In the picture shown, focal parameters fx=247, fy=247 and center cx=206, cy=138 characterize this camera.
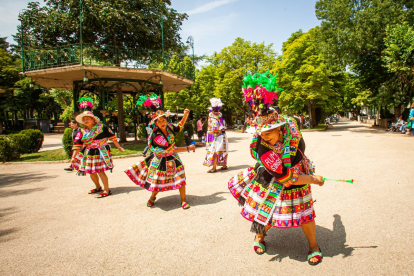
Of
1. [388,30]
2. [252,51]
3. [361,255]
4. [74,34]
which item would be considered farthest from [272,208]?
[252,51]

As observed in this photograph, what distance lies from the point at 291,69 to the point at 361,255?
2948cm

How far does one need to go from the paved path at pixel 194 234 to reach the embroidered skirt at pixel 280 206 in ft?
1.73

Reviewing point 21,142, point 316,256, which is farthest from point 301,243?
point 21,142

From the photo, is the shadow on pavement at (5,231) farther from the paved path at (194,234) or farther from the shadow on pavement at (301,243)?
the shadow on pavement at (301,243)

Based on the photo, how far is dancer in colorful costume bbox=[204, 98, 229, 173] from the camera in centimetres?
771

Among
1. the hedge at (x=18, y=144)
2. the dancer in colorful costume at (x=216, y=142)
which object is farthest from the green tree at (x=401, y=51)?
the hedge at (x=18, y=144)

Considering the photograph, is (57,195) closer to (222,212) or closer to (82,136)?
(82,136)

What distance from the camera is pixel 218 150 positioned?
305 inches

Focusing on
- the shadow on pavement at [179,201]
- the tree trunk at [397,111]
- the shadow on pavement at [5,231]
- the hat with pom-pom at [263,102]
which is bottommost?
the shadow on pavement at [5,231]

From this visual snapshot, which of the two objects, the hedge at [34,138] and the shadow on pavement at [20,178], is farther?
the hedge at [34,138]

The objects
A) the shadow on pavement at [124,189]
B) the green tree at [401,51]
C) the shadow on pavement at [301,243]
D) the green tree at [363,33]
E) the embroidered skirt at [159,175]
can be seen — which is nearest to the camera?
the shadow on pavement at [301,243]

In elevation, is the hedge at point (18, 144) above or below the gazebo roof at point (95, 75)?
below

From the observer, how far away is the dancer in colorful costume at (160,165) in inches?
185

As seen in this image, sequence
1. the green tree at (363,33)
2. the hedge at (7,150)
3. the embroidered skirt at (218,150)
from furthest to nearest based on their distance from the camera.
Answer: the green tree at (363,33) → the hedge at (7,150) → the embroidered skirt at (218,150)
